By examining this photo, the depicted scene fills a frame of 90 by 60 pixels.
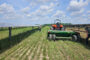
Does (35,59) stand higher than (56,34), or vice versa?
(56,34)

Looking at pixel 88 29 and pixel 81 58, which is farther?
pixel 88 29

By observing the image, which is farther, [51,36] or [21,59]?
[51,36]

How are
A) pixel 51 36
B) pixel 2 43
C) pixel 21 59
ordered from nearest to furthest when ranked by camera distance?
pixel 21 59
pixel 2 43
pixel 51 36

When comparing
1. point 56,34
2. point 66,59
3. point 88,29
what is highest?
point 88,29

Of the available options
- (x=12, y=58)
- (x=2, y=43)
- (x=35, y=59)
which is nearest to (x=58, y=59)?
(x=35, y=59)

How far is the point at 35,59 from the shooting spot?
5055mm

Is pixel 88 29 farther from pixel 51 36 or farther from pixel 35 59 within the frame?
pixel 35 59

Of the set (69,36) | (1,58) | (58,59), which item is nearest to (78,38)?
(69,36)

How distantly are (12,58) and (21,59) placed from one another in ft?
1.80

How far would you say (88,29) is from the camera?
307 inches

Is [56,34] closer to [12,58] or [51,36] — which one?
[51,36]

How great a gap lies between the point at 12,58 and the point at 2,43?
2.82 m

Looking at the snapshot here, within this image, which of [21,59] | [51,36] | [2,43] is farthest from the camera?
[51,36]

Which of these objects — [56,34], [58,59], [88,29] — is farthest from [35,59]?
[56,34]
